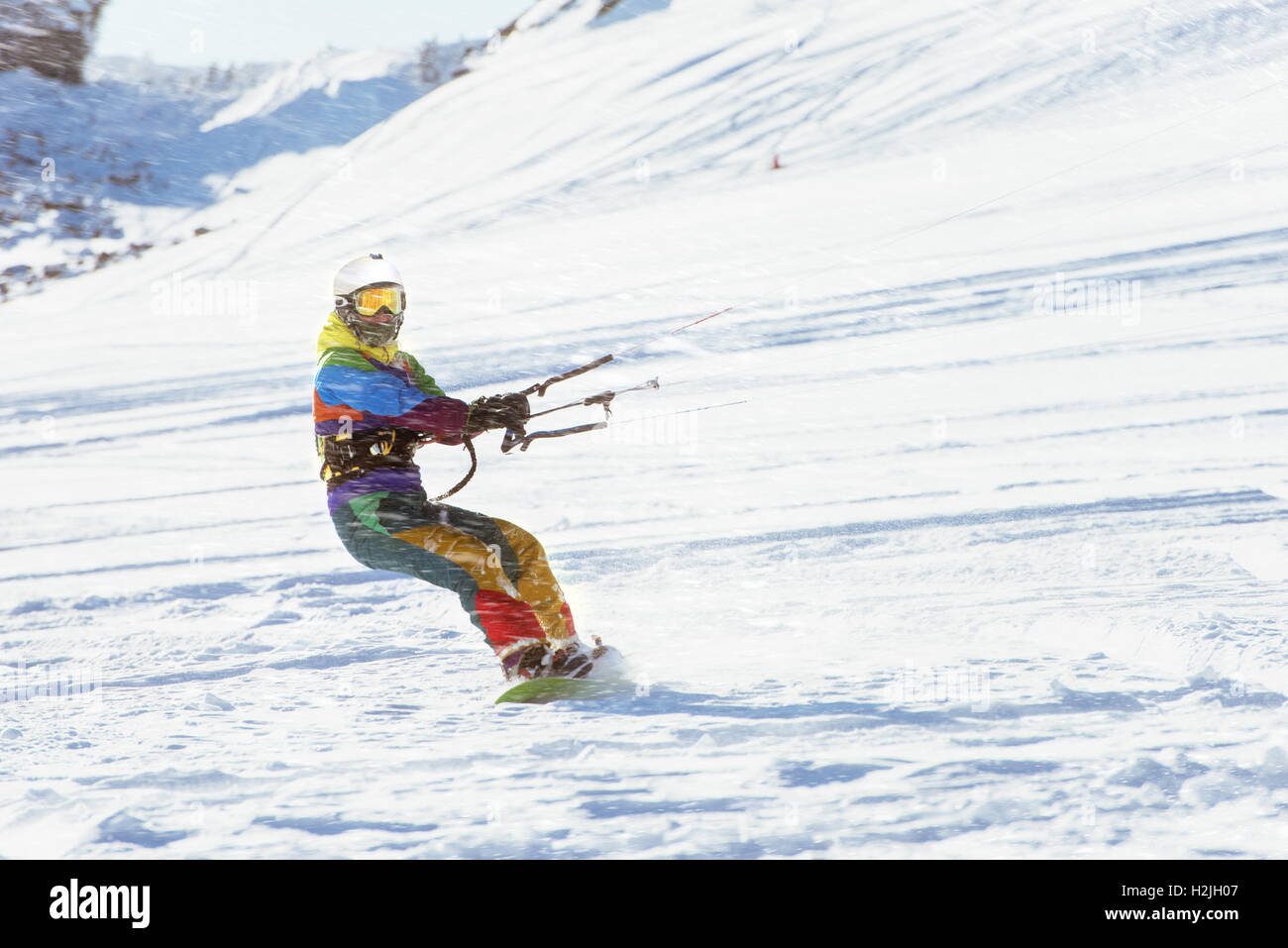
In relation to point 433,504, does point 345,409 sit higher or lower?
higher

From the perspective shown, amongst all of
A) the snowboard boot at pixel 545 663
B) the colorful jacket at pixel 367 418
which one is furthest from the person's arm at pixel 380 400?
the snowboard boot at pixel 545 663

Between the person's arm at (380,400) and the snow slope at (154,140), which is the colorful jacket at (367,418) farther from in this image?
the snow slope at (154,140)

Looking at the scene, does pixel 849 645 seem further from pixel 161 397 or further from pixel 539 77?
pixel 539 77

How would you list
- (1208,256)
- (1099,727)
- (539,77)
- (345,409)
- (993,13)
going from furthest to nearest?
1. (539,77)
2. (993,13)
3. (1208,256)
4. (345,409)
5. (1099,727)

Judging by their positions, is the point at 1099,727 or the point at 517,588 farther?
the point at 517,588

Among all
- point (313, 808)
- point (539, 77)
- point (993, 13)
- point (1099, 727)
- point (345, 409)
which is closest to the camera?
point (313, 808)

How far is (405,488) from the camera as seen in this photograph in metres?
4.13

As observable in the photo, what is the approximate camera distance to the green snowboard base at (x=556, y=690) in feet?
13.5

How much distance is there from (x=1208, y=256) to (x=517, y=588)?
338 inches

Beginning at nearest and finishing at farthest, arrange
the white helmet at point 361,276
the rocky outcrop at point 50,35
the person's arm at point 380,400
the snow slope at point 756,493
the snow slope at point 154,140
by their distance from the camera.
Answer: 1. the snow slope at point 756,493
2. the person's arm at point 380,400
3. the white helmet at point 361,276
4. the snow slope at point 154,140
5. the rocky outcrop at point 50,35

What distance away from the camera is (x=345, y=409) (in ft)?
13.3

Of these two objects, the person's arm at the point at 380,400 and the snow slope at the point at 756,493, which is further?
the person's arm at the point at 380,400

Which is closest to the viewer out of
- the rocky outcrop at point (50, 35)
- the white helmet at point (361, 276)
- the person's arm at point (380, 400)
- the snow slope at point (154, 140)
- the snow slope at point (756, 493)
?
the snow slope at point (756, 493)

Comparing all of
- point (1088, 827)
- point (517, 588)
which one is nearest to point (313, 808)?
point (517, 588)
